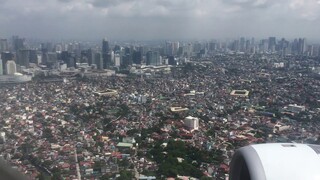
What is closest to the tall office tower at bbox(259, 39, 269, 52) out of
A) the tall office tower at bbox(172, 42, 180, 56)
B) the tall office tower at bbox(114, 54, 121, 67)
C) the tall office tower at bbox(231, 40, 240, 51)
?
the tall office tower at bbox(231, 40, 240, 51)

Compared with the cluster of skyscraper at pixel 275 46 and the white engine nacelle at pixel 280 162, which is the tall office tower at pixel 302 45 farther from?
the white engine nacelle at pixel 280 162

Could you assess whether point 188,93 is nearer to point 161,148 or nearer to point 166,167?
point 161,148

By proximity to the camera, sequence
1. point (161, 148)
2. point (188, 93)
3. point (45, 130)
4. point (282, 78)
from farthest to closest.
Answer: point (282, 78)
point (188, 93)
point (45, 130)
point (161, 148)

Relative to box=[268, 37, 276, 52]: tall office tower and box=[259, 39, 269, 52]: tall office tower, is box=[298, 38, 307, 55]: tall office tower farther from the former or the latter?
box=[259, 39, 269, 52]: tall office tower

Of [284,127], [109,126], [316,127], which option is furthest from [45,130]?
[316,127]

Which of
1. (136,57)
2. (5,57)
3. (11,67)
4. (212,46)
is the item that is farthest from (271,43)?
(11,67)

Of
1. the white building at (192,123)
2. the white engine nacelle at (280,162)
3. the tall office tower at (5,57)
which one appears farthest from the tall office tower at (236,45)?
the white engine nacelle at (280,162)
